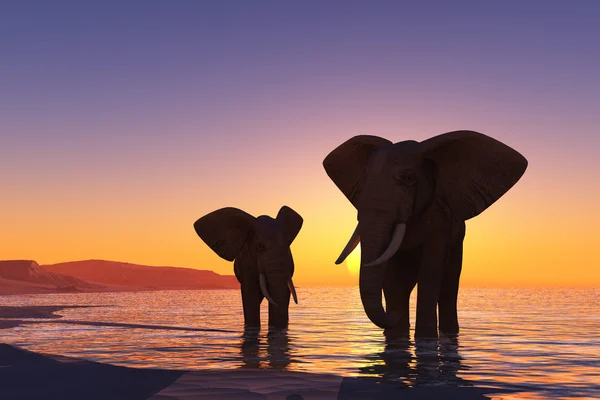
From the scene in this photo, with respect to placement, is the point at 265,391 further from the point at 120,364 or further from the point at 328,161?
the point at 328,161

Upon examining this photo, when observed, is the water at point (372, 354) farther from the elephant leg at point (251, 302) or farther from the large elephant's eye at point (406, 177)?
the large elephant's eye at point (406, 177)

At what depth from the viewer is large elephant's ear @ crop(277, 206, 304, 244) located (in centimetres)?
1908

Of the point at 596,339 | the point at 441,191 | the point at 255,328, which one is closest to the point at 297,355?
the point at 441,191

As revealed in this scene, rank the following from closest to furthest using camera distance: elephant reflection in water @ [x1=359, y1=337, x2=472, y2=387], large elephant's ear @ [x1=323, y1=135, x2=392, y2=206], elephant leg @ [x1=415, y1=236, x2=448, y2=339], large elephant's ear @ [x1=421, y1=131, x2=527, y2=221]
A: 1. elephant reflection in water @ [x1=359, y1=337, x2=472, y2=387]
2. elephant leg @ [x1=415, y1=236, x2=448, y2=339]
3. large elephant's ear @ [x1=421, y1=131, x2=527, y2=221]
4. large elephant's ear @ [x1=323, y1=135, x2=392, y2=206]

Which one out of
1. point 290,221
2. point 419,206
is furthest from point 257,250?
point 419,206

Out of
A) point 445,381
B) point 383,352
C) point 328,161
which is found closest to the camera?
point 445,381

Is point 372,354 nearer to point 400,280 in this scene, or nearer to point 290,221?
point 400,280

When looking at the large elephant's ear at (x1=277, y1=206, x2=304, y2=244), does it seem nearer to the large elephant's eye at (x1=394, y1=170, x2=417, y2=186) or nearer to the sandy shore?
the large elephant's eye at (x1=394, y1=170, x2=417, y2=186)

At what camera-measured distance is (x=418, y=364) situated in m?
10.0

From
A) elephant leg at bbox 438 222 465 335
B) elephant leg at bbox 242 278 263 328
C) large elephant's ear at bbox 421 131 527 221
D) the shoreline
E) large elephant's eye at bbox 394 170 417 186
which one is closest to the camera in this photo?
the shoreline

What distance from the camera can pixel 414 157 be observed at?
39.1ft

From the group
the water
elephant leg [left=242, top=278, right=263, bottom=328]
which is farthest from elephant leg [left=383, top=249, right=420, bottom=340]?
elephant leg [left=242, top=278, right=263, bottom=328]

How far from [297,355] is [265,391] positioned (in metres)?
4.24

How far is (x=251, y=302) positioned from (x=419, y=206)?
25.1ft
